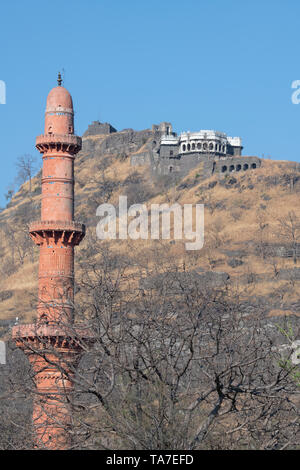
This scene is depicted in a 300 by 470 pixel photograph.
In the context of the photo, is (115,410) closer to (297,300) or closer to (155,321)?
(155,321)

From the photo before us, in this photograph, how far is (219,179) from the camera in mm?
123188

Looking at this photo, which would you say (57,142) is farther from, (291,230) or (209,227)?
(209,227)

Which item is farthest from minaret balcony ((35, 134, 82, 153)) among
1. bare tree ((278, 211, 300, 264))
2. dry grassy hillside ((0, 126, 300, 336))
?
bare tree ((278, 211, 300, 264))

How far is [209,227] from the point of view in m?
109

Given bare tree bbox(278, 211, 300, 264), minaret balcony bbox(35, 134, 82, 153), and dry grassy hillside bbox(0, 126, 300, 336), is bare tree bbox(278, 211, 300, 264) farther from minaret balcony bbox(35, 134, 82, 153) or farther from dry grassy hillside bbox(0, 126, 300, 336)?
minaret balcony bbox(35, 134, 82, 153)

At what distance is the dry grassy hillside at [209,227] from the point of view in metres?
94.5

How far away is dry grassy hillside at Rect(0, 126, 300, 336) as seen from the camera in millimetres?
94500

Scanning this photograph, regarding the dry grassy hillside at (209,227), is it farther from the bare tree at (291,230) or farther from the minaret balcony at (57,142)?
the minaret balcony at (57,142)

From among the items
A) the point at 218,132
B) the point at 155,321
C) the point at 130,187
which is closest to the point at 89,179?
the point at 130,187

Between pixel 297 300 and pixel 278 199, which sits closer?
pixel 297 300

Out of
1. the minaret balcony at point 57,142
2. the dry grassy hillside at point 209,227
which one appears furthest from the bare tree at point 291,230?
the minaret balcony at point 57,142

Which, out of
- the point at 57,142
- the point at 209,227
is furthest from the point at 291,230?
the point at 57,142
